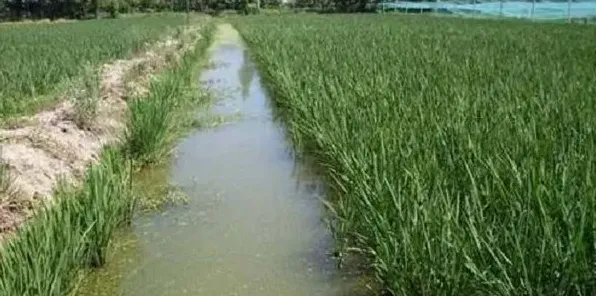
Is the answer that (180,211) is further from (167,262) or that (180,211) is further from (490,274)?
(490,274)

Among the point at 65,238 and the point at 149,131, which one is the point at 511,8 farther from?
the point at 65,238

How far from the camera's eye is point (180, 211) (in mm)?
4652

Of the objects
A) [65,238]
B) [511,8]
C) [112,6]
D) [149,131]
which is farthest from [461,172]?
[112,6]

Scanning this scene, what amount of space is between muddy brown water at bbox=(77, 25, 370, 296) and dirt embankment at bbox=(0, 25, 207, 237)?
607 mm

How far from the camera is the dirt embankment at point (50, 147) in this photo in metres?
3.91

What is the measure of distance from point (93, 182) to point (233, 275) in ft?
3.12

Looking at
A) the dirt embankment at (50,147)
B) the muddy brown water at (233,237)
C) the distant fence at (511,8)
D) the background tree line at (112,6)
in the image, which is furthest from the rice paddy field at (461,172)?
the background tree line at (112,6)

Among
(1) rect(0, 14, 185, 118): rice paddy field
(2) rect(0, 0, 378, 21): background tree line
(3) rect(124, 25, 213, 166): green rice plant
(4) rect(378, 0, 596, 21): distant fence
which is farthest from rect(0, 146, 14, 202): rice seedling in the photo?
(2) rect(0, 0, 378, 21): background tree line

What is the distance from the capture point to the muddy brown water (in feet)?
11.2

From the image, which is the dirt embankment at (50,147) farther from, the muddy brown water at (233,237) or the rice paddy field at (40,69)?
the rice paddy field at (40,69)

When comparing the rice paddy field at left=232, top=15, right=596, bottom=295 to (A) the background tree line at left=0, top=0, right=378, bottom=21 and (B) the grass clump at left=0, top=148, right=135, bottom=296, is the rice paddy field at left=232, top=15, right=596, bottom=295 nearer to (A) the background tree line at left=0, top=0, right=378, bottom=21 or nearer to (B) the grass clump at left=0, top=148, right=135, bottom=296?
(B) the grass clump at left=0, top=148, right=135, bottom=296

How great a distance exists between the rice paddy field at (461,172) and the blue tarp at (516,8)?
22692 mm

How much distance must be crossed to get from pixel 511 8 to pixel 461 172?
116 ft

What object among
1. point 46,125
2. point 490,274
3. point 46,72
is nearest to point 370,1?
point 46,72
